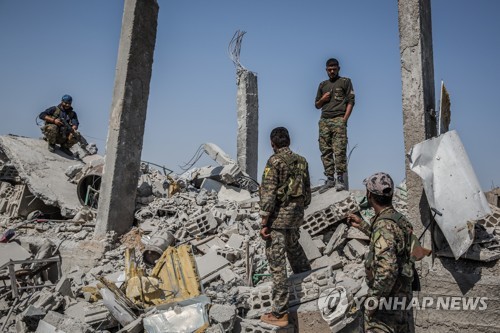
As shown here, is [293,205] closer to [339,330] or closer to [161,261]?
[339,330]

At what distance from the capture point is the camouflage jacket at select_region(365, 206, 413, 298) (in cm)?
274

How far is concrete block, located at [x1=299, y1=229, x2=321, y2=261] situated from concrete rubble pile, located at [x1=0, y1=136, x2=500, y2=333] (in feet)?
0.04

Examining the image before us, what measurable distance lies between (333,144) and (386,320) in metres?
3.30

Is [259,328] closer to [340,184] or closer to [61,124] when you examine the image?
[340,184]

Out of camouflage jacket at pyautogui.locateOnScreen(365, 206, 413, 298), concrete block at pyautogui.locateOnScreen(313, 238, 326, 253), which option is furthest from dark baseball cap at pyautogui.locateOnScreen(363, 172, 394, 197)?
concrete block at pyautogui.locateOnScreen(313, 238, 326, 253)

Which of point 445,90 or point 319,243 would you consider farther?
point 319,243

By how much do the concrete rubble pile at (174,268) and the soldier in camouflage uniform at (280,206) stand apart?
306mm

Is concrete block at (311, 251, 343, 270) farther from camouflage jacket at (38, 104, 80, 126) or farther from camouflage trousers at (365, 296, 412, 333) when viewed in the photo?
camouflage jacket at (38, 104, 80, 126)

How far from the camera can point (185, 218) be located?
22.9ft

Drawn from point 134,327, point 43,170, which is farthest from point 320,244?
point 43,170

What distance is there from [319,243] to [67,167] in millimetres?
6112

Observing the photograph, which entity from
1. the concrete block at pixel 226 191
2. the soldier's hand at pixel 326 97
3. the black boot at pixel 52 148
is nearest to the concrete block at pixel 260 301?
the soldier's hand at pixel 326 97

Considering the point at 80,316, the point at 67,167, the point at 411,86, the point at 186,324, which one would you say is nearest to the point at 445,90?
the point at 411,86

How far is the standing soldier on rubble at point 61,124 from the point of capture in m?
8.91
